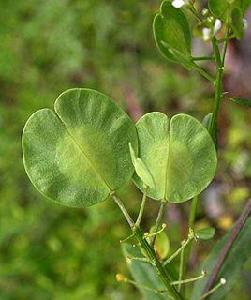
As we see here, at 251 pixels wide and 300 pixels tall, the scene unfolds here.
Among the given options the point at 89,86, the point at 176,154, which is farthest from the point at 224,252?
the point at 89,86

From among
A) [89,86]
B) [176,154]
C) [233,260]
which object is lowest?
[89,86]

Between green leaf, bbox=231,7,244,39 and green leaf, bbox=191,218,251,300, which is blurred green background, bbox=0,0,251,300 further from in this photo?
green leaf, bbox=231,7,244,39

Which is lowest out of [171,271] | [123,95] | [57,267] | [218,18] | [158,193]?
[57,267]

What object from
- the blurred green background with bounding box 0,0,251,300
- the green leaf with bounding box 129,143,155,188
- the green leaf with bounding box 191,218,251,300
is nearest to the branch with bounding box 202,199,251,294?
the green leaf with bounding box 191,218,251,300

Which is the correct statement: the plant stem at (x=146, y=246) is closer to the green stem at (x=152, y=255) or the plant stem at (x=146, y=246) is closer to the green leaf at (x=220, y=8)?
the green stem at (x=152, y=255)

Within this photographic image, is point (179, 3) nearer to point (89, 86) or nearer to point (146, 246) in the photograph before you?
point (146, 246)

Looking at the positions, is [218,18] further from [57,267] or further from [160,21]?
[57,267]

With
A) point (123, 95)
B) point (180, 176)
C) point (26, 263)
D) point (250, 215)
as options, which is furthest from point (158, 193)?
point (123, 95)
